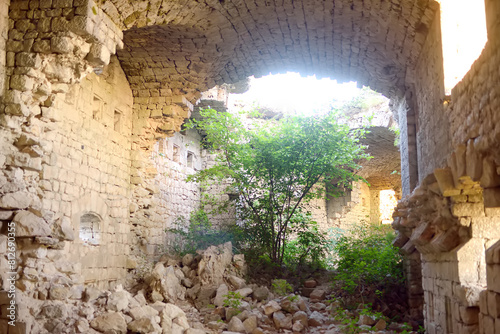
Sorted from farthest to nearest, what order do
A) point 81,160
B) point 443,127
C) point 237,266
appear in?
1. point 237,266
2. point 81,160
3. point 443,127

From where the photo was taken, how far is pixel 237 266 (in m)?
10.7

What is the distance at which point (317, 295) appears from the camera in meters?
10.2

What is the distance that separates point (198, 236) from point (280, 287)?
291 centimetres

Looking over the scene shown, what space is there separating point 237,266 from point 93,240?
3526 millimetres

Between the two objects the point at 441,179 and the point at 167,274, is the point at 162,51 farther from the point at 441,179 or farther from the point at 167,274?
the point at 441,179

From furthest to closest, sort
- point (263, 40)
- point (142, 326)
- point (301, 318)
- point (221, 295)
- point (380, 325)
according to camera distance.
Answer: point (263, 40) → point (221, 295) → point (301, 318) → point (380, 325) → point (142, 326)

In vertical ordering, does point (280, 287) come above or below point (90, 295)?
below

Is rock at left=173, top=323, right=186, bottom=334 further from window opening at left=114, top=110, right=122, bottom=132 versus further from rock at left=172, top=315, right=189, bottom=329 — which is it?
window opening at left=114, top=110, right=122, bottom=132

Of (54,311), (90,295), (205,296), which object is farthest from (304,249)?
(54,311)

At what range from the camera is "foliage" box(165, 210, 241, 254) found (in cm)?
1184

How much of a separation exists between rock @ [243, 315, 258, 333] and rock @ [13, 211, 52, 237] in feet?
11.5

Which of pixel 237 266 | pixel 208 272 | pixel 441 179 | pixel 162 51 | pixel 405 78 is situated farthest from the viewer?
pixel 237 266

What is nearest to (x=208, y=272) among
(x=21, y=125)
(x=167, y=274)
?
(x=167, y=274)

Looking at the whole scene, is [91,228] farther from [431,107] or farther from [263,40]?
[431,107]
